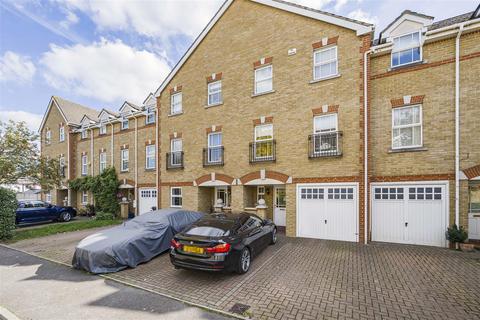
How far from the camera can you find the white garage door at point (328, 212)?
898 cm

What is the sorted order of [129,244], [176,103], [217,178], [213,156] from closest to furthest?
[129,244] → [217,178] → [213,156] → [176,103]

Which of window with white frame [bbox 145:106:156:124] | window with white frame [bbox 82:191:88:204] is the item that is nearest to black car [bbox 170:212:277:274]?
window with white frame [bbox 145:106:156:124]

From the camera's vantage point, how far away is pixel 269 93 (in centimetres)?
1084

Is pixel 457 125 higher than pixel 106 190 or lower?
higher

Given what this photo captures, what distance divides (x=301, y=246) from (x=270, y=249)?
1255 millimetres

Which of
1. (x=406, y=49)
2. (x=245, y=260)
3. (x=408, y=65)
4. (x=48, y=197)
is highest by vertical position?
(x=406, y=49)

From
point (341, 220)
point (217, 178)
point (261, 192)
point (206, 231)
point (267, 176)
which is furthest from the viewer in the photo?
point (261, 192)

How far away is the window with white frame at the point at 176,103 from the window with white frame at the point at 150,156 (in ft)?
9.93

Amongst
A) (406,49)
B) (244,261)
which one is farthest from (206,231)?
(406,49)

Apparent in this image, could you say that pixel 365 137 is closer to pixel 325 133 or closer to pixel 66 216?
pixel 325 133

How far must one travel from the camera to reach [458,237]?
24.5 ft

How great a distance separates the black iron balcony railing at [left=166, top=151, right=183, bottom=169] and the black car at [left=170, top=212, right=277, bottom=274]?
7.59 m

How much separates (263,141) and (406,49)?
6.80 meters

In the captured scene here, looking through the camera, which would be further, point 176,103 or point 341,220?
point 176,103
